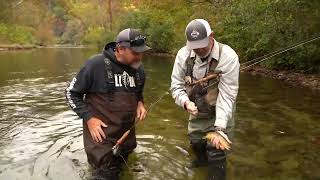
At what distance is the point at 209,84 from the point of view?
19.1 feet

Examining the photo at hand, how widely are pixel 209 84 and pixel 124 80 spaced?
110 centimetres

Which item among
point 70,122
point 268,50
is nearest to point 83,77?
point 70,122

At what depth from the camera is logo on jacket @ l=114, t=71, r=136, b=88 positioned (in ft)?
18.8

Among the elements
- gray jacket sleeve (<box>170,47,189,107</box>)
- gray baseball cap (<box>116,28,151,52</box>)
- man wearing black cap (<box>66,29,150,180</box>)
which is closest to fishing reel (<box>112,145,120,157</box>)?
man wearing black cap (<box>66,29,150,180</box>)

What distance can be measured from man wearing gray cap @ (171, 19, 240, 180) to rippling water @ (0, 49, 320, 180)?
1.12m

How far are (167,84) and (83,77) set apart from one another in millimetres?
12006

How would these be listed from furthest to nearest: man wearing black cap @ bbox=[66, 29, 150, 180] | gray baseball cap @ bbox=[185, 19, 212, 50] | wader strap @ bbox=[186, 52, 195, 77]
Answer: wader strap @ bbox=[186, 52, 195, 77], man wearing black cap @ bbox=[66, 29, 150, 180], gray baseball cap @ bbox=[185, 19, 212, 50]

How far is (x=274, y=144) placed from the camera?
27.7 ft

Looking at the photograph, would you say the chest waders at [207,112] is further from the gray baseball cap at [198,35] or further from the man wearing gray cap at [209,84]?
the gray baseball cap at [198,35]

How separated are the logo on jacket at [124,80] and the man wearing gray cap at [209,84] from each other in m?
0.57

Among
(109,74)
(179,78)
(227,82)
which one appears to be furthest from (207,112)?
(109,74)

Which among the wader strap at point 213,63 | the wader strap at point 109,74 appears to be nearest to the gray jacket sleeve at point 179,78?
the wader strap at point 213,63

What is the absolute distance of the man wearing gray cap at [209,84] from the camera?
5.33 metres

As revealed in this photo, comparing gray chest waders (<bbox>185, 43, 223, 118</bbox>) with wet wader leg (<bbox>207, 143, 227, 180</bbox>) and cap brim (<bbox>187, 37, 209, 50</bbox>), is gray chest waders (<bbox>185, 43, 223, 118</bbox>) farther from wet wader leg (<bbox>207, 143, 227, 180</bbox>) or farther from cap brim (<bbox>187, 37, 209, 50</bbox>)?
wet wader leg (<bbox>207, 143, 227, 180</bbox>)
